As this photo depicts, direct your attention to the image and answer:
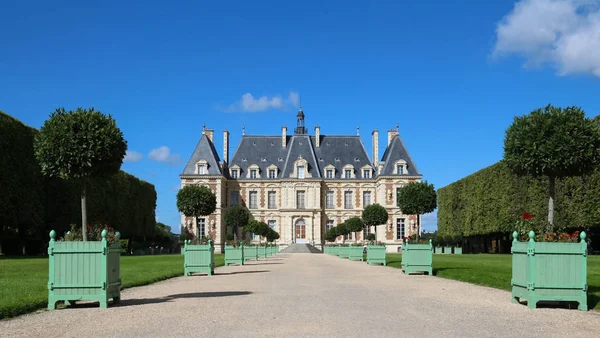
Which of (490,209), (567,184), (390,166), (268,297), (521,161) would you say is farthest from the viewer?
(390,166)

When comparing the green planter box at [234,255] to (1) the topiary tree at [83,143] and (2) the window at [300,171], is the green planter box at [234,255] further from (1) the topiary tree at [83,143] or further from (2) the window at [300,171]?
(2) the window at [300,171]

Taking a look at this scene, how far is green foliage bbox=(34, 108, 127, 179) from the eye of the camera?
11.5 metres

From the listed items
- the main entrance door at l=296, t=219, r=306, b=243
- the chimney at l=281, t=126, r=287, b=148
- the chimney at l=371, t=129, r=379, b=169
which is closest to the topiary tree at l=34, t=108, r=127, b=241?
the main entrance door at l=296, t=219, r=306, b=243

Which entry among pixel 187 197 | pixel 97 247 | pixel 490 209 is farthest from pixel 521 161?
pixel 490 209

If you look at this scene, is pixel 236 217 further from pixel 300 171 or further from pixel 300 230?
pixel 300 171

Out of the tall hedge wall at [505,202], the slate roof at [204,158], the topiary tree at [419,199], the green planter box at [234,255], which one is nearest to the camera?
the green planter box at [234,255]

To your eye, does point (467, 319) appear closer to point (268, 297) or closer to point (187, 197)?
point (268, 297)

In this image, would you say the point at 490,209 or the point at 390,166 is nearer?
the point at 490,209

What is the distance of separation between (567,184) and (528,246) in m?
25.6

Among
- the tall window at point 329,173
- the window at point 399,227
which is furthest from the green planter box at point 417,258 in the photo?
the tall window at point 329,173

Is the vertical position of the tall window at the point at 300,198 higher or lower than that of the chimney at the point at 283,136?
lower

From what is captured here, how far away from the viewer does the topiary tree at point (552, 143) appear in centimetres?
1230

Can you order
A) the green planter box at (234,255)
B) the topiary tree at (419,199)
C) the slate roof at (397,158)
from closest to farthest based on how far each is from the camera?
the green planter box at (234,255), the topiary tree at (419,199), the slate roof at (397,158)

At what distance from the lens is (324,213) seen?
7006 cm
